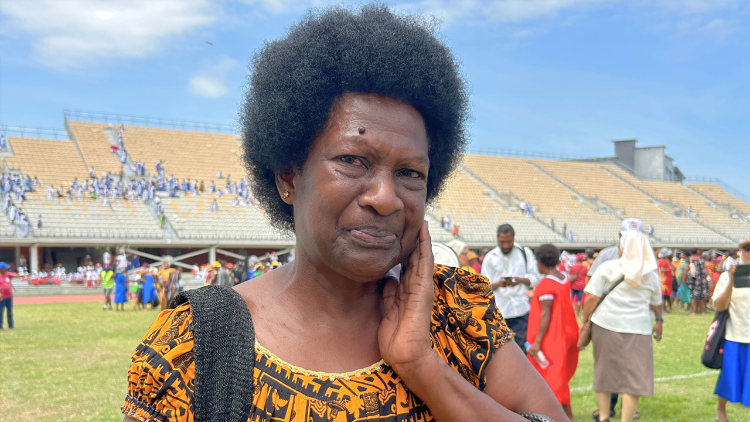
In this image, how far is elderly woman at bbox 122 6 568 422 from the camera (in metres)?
1.52

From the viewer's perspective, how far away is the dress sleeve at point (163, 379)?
1418mm

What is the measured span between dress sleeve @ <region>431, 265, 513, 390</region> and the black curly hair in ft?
1.30

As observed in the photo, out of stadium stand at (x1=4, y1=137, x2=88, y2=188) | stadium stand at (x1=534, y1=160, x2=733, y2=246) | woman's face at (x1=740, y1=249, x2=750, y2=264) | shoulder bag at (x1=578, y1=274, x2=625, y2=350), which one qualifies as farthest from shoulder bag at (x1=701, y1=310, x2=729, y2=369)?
stadium stand at (x1=534, y1=160, x2=733, y2=246)

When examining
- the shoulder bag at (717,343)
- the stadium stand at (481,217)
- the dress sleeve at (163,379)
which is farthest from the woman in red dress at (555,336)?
the stadium stand at (481,217)

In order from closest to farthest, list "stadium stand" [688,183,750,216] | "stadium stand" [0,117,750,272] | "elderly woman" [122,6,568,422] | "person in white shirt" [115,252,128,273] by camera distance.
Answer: "elderly woman" [122,6,568,422]
"person in white shirt" [115,252,128,273]
"stadium stand" [0,117,750,272]
"stadium stand" [688,183,750,216]

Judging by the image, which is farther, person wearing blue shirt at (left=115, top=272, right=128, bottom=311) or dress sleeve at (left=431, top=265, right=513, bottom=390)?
person wearing blue shirt at (left=115, top=272, right=128, bottom=311)

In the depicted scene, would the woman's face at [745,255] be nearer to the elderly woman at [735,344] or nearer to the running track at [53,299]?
the elderly woman at [735,344]

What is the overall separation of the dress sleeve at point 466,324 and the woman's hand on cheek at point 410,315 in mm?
105

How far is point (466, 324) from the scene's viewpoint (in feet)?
5.71

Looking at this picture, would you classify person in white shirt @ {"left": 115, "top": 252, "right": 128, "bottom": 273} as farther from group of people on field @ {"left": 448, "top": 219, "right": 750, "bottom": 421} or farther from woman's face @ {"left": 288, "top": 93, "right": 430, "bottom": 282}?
woman's face @ {"left": 288, "top": 93, "right": 430, "bottom": 282}

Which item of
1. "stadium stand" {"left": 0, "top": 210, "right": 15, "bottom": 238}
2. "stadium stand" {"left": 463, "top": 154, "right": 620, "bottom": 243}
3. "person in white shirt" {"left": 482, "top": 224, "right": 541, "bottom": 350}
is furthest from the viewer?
"stadium stand" {"left": 463, "top": 154, "right": 620, "bottom": 243}

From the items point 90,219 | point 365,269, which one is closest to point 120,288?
point 90,219

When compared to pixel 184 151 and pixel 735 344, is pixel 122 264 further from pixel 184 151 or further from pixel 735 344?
pixel 735 344

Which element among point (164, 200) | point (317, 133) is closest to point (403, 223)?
point (317, 133)
